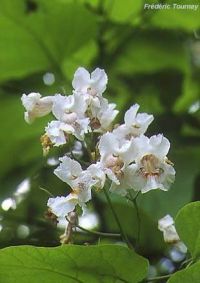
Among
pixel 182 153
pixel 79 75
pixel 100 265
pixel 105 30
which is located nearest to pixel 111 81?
pixel 105 30

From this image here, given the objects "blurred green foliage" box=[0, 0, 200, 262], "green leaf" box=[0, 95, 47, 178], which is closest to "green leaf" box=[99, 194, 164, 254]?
"blurred green foliage" box=[0, 0, 200, 262]

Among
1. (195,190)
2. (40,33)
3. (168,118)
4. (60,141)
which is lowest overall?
(60,141)

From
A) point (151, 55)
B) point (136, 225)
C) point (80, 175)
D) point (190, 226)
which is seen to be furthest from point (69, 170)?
point (151, 55)

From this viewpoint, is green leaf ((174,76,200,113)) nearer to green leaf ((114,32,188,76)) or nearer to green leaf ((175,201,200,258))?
green leaf ((114,32,188,76))

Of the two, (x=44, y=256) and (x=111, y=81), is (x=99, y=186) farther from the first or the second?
(x=111, y=81)

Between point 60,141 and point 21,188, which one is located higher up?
point 21,188

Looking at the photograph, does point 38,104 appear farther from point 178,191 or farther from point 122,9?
point 122,9
